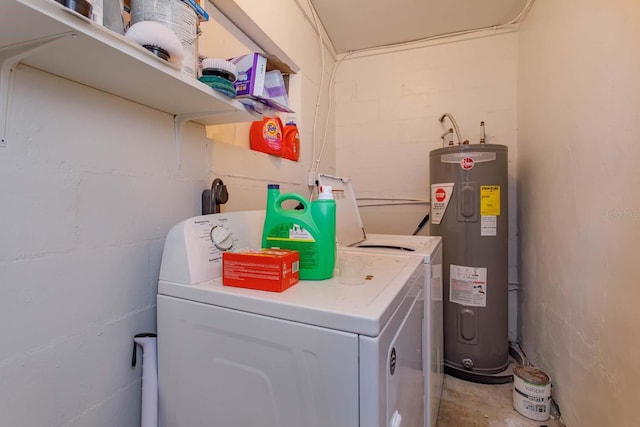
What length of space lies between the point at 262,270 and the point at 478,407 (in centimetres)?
170

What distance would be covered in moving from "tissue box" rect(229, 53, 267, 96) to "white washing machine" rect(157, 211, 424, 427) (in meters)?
0.45

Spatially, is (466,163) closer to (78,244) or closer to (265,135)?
(265,135)

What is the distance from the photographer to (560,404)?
160 centimetres

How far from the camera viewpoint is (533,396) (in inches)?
62.2

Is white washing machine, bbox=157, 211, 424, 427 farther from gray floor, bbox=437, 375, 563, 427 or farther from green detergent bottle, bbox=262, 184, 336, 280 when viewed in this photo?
gray floor, bbox=437, 375, 563, 427

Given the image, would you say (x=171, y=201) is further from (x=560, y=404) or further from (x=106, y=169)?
(x=560, y=404)

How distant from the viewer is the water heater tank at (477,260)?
1.96 metres

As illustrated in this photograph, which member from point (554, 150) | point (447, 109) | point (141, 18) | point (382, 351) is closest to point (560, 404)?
point (554, 150)

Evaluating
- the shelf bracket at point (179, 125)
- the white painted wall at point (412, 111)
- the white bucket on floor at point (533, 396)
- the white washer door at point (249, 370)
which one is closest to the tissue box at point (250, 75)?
the shelf bracket at point (179, 125)

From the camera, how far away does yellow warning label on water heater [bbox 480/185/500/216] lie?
1.95 m

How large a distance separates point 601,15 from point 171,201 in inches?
73.2

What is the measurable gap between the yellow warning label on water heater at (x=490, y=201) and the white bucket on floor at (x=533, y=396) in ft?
3.15

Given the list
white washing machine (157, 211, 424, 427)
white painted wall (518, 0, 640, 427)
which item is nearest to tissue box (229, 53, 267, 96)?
white washing machine (157, 211, 424, 427)

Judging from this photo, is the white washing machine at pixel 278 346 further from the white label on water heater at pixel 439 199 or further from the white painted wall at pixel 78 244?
the white label on water heater at pixel 439 199
